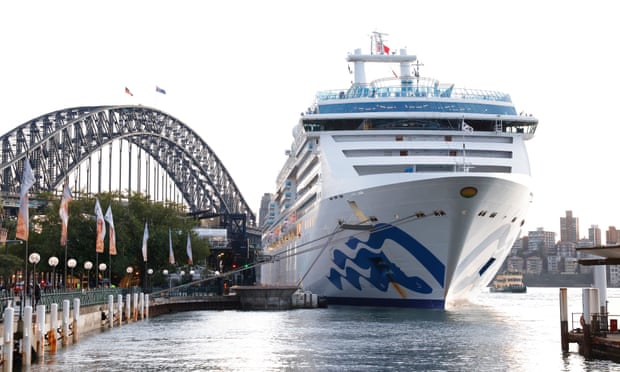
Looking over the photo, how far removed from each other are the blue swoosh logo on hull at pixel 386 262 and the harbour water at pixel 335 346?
6.58ft

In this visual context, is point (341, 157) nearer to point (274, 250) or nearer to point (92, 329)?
point (92, 329)

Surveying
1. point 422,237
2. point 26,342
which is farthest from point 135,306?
point 26,342

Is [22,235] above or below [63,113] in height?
below

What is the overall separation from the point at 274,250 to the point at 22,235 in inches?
2349

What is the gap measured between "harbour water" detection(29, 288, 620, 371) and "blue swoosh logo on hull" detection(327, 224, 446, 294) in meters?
2.01

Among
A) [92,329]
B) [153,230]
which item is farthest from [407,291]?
[153,230]

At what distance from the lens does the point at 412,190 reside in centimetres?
4938

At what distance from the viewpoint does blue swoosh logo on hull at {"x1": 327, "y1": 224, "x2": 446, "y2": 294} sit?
5053cm

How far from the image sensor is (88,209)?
76.6 metres

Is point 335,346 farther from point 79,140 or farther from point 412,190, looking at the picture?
point 79,140

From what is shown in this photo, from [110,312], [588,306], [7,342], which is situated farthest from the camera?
[110,312]

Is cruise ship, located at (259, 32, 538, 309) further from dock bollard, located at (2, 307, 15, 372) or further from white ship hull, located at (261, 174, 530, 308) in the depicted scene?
dock bollard, located at (2, 307, 15, 372)

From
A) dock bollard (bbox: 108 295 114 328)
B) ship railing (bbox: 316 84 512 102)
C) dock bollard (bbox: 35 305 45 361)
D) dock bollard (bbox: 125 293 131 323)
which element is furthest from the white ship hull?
dock bollard (bbox: 35 305 45 361)

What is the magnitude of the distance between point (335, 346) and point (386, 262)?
48.3ft
